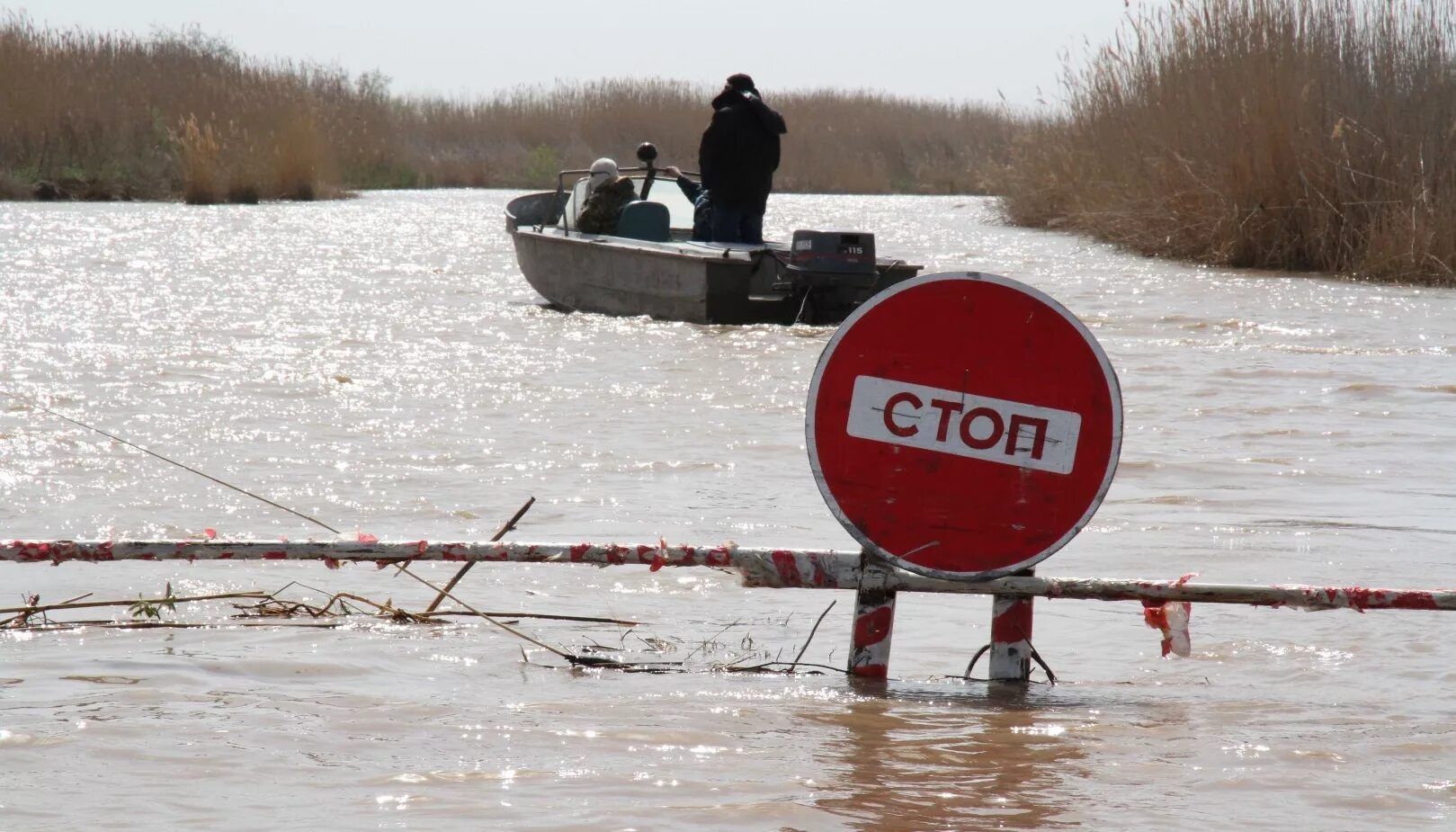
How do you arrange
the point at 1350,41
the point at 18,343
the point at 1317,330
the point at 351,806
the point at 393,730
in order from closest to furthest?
the point at 351,806, the point at 393,730, the point at 18,343, the point at 1317,330, the point at 1350,41

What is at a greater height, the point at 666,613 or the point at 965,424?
the point at 965,424

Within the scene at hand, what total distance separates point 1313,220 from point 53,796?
14.5m

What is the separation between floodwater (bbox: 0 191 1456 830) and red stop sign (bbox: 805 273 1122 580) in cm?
39

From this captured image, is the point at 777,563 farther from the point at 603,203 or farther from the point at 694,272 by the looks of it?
the point at 603,203

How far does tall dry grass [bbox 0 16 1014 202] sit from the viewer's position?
30.3m

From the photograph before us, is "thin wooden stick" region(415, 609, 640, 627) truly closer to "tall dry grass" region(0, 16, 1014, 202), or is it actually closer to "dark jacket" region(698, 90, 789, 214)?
"dark jacket" region(698, 90, 789, 214)

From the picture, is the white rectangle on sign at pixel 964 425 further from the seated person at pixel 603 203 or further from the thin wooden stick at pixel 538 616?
the seated person at pixel 603 203

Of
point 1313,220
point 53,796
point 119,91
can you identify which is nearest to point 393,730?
point 53,796

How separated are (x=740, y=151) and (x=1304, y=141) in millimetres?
5604

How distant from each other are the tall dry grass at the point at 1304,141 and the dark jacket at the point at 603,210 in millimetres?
5992

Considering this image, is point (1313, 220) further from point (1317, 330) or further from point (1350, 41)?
point (1317, 330)

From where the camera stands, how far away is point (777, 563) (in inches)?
139

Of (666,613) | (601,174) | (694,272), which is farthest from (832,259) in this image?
(666,613)

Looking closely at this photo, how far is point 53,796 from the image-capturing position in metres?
2.83
